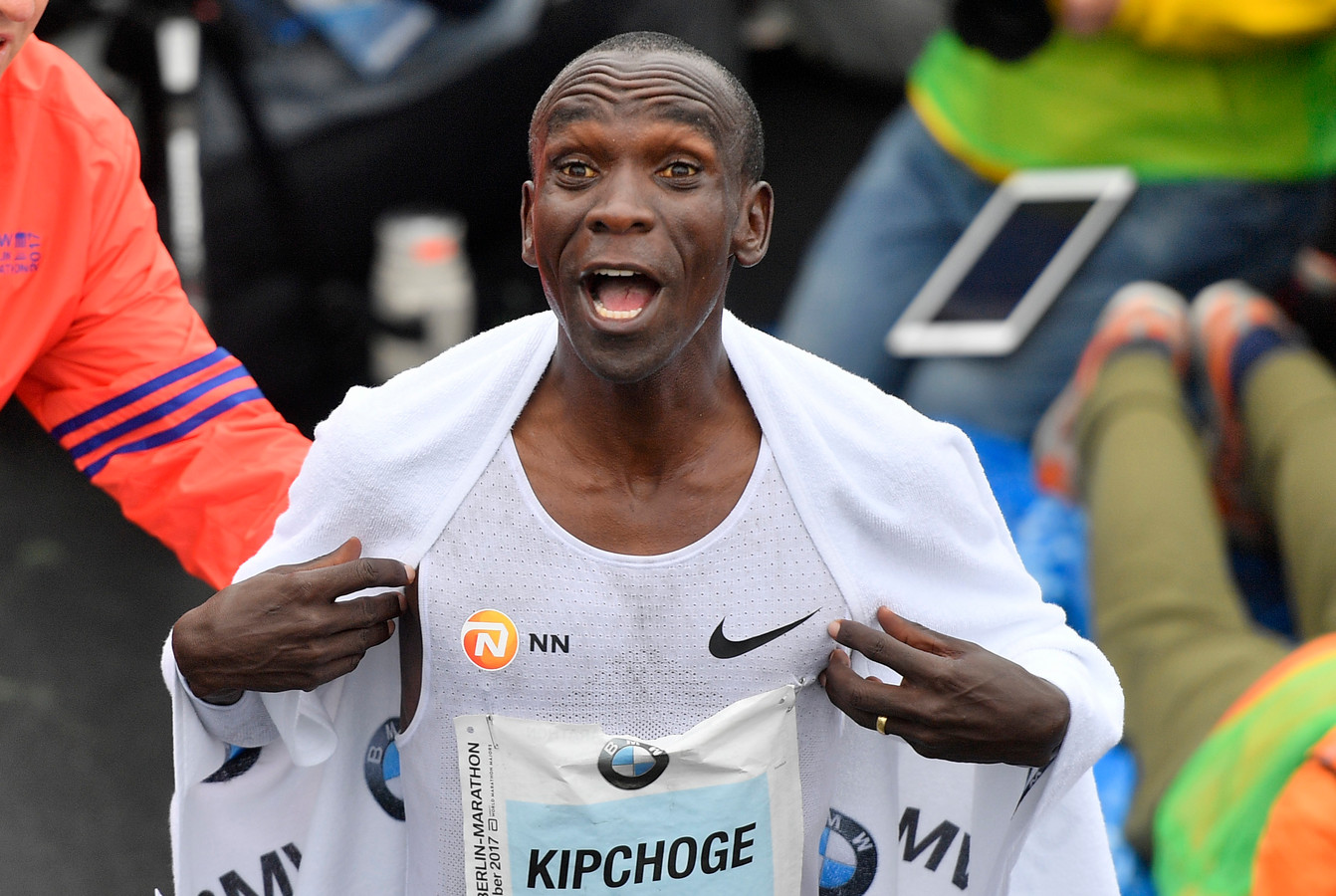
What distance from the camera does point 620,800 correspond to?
1.55m

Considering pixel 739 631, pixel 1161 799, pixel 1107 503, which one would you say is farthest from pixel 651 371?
pixel 1107 503

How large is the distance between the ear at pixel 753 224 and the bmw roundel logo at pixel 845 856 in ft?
2.32

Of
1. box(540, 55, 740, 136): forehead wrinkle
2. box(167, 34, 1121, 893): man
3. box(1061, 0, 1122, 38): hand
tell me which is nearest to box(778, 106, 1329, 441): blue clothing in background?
box(1061, 0, 1122, 38): hand

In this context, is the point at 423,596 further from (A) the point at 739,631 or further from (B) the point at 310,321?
(B) the point at 310,321

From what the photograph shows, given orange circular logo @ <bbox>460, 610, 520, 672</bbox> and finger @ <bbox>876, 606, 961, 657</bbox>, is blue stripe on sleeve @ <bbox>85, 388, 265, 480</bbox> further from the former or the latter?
finger @ <bbox>876, 606, 961, 657</bbox>

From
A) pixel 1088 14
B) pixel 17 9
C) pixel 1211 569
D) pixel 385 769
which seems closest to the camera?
pixel 17 9

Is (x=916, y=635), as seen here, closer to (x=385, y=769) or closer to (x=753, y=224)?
(x=753, y=224)

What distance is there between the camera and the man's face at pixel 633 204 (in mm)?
1430

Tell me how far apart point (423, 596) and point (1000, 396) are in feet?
9.29

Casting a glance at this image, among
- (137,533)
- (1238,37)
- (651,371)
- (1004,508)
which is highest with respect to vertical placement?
(651,371)

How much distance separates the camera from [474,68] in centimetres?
463

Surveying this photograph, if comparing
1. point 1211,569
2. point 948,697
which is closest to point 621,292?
point 948,697

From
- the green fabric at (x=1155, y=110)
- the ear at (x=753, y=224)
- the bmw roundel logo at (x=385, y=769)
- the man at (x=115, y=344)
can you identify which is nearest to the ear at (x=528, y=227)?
the ear at (x=753, y=224)

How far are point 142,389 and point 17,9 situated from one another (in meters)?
0.48
